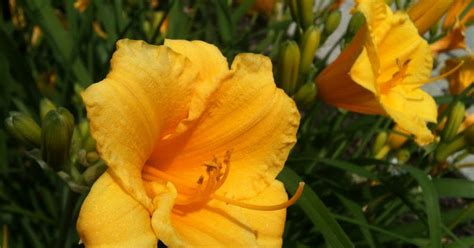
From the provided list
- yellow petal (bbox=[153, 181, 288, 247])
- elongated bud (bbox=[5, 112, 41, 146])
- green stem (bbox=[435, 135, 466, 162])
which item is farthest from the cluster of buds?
green stem (bbox=[435, 135, 466, 162])

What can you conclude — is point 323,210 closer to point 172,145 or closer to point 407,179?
point 172,145

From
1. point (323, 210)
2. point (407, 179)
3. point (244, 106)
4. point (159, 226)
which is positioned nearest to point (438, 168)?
point (407, 179)

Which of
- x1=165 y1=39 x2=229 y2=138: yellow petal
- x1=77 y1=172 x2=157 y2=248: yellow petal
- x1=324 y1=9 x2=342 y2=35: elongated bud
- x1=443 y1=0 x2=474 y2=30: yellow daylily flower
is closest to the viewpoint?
x1=77 y1=172 x2=157 y2=248: yellow petal

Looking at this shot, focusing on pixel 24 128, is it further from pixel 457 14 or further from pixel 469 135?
pixel 457 14

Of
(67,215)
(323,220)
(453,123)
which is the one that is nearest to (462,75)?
(453,123)

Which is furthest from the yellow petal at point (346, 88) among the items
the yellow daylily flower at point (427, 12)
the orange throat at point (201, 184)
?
the orange throat at point (201, 184)

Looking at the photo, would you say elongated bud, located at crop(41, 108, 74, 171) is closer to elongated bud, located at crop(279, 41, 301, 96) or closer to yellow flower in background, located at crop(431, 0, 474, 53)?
elongated bud, located at crop(279, 41, 301, 96)

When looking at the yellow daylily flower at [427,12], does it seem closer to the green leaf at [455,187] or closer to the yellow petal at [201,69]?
the green leaf at [455,187]
